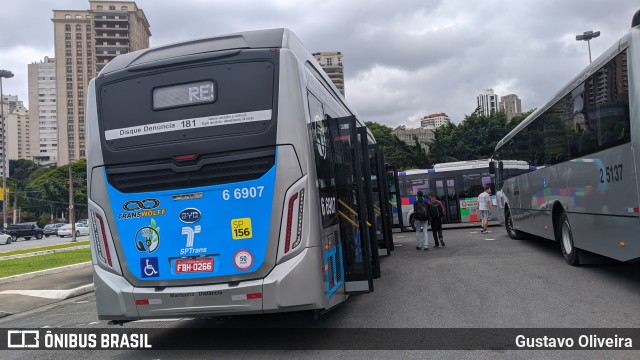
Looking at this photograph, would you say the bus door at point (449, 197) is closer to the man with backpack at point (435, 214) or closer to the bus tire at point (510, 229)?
the bus tire at point (510, 229)

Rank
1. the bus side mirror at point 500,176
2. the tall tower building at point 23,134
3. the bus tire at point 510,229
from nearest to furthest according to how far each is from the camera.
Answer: the bus tire at point 510,229
the bus side mirror at point 500,176
the tall tower building at point 23,134

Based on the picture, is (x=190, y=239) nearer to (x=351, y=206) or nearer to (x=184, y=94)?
(x=184, y=94)

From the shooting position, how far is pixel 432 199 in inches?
566

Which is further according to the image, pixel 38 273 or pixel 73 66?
pixel 73 66

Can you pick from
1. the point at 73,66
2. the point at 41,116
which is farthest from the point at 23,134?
the point at 73,66

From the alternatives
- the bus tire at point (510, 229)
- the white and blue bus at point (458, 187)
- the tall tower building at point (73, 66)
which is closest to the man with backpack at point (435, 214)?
the bus tire at point (510, 229)

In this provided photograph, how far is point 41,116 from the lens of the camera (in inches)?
5423

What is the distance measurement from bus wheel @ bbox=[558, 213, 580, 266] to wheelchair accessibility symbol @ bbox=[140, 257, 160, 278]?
743 cm

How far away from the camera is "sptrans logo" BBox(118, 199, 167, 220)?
5.09m

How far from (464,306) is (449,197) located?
16.1 meters

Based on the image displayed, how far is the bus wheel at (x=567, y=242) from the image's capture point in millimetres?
9219

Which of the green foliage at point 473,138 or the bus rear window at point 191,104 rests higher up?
the green foliage at point 473,138

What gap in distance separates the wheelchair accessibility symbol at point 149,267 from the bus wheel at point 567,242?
743 centimetres

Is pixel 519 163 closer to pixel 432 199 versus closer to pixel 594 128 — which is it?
pixel 432 199
